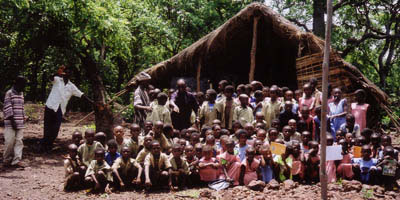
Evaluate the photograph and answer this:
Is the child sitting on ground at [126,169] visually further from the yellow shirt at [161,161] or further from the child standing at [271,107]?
the child standing at [271,107]

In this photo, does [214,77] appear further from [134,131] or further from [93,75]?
[134,131]

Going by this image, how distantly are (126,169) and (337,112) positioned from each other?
11.7 ft

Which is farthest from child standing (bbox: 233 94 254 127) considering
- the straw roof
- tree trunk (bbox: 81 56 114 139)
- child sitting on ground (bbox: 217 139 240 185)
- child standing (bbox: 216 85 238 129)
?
tree trunk (bbox: 81 56 114 139)

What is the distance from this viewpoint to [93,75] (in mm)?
9664

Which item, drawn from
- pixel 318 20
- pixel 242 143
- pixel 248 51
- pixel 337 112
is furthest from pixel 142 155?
pixel 318 20

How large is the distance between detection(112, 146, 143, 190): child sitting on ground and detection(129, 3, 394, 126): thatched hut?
393 centimetres

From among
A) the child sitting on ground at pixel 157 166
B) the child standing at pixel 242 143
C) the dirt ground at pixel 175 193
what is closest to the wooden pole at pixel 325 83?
the dirt ground at pixel 175 193

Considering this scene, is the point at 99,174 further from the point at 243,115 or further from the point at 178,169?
the point at 243,115

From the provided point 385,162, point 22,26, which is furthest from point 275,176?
point 22,26

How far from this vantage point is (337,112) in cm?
618

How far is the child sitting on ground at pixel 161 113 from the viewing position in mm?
6219

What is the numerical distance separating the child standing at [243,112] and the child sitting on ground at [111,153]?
2118 millimetres

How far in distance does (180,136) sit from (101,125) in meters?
3.36

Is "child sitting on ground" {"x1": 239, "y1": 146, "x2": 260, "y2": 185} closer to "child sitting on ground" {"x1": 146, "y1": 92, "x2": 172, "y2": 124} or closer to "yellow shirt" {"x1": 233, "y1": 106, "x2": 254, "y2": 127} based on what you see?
"yellow shirt" {"x1": 233, "y1": 106, "x2": 254, "y2": 127}
